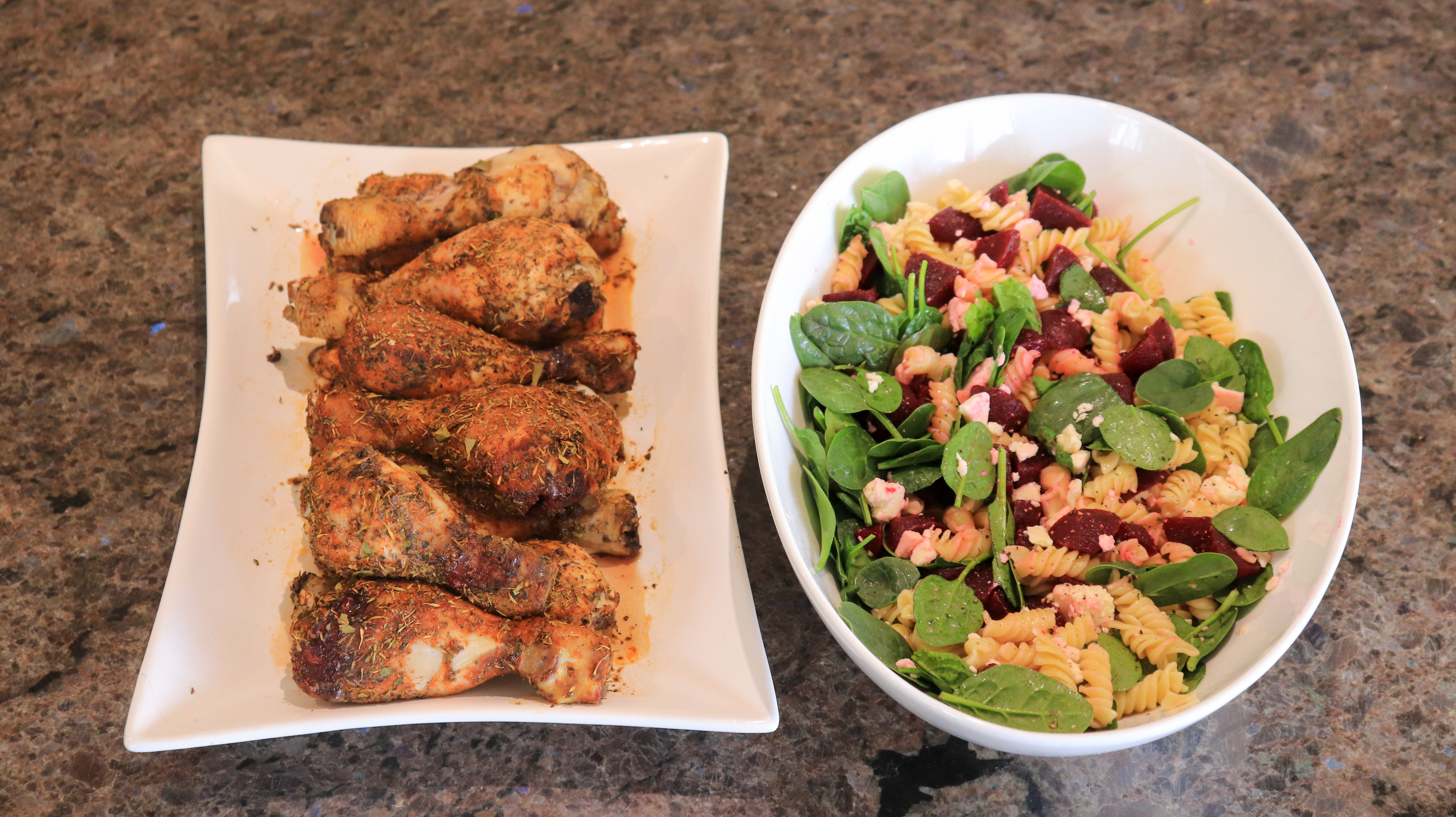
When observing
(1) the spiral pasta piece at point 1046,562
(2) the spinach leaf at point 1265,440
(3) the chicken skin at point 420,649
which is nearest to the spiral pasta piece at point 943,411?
(1) the spiral pasta piece at point 1046,562

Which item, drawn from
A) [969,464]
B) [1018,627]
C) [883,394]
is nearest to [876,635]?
[1018,627]

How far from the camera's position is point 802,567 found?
4.80 ft

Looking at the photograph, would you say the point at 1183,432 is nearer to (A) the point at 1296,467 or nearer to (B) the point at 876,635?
(A) the point at 1296,467

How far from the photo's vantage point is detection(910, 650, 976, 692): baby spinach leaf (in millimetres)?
1402

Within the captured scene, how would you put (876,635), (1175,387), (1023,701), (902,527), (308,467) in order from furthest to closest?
A: (308,467), (1175,387), (902,527), (876,635), (1023,701)

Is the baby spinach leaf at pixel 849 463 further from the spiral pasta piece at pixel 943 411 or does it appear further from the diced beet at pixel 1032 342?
the diced beet at pixel 1032 342

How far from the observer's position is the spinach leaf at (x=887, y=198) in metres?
1.83

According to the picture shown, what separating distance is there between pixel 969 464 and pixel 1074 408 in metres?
0.24

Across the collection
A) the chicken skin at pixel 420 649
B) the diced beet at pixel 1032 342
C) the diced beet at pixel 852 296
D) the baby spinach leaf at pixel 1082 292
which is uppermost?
the baby spinach leaf at pixel 1082 292

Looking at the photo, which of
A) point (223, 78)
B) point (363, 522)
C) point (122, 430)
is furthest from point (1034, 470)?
point (223, 78)

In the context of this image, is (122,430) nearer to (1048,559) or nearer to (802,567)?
(802,567)

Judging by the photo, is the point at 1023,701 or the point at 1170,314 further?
the point at 1170,314

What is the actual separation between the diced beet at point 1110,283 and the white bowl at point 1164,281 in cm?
20

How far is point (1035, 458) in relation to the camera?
1639mm
